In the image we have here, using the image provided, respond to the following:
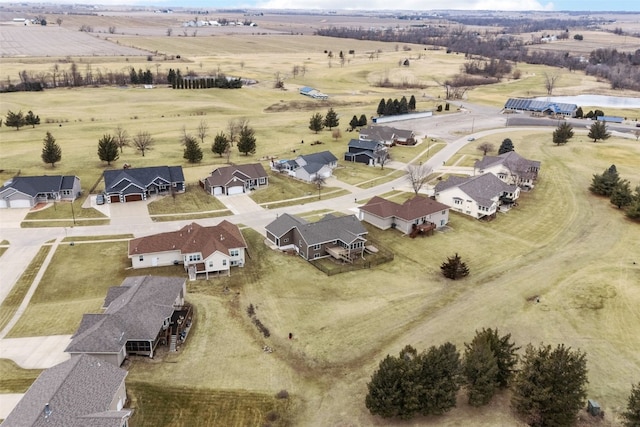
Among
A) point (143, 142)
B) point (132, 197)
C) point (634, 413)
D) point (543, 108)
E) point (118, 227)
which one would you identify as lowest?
point (118, 227)

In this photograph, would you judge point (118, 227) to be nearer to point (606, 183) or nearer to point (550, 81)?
point (606, 183)

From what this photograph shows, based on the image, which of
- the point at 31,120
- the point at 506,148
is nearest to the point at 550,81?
the point at 506,148

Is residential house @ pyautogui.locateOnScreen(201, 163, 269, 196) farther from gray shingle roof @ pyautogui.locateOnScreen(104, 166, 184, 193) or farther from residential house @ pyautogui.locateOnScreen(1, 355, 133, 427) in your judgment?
residential house @ pyautogui.locateOnScreen(1, 355, 133, 427)

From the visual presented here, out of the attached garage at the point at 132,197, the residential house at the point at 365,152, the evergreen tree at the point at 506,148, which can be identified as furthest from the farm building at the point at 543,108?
the attached garage at the point at 132,197

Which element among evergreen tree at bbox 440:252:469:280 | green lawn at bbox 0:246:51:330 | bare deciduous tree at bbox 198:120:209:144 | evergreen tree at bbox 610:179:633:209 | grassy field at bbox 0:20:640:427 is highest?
evergreen tree at bbox 610:179:633:209

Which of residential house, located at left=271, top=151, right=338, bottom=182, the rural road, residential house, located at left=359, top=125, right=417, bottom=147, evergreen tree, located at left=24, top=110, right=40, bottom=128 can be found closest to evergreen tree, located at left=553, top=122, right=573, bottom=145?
the rural road

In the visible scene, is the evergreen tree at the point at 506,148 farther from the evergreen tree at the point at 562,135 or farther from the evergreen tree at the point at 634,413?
the evergreen tree at the point at 634,413
